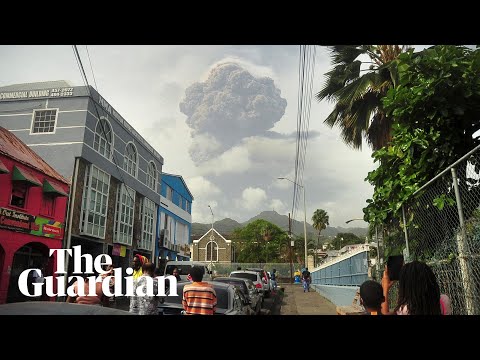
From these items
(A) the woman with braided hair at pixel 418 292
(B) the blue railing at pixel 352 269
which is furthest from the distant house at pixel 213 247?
(A) the woman with braided hair at pixel 418 292

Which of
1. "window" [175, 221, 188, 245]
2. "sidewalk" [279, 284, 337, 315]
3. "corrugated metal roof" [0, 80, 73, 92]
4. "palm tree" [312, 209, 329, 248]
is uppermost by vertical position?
"palm tree" [312, 209, 329, 248]

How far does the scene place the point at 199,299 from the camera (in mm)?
4312

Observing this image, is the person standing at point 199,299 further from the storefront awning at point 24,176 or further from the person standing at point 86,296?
the storefront awning at point 24,176

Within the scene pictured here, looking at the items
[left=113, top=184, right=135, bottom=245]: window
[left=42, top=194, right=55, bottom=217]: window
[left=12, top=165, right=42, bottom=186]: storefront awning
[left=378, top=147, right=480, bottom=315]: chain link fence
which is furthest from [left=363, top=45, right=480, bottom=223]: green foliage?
[left=113, top=184, right=135, bottom=245]: window

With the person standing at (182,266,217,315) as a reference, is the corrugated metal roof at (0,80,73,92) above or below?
above

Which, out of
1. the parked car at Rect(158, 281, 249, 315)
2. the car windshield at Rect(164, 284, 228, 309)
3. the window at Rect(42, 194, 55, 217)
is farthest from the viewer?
the window at Rect(42, 194, 55, 217)

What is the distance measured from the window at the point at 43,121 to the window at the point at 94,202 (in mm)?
1962

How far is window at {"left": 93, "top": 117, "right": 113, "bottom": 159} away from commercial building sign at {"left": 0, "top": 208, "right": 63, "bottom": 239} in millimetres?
3227

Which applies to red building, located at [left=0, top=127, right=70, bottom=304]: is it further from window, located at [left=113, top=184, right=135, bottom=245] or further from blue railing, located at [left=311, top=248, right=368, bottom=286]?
blue railing, located at [left=311, top=248, right=368, bottom=286]

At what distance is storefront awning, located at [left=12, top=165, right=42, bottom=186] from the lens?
11.2 m

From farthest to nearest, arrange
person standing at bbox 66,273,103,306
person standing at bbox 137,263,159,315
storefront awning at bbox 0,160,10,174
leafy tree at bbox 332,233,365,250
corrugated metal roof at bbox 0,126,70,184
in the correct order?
leafy tree at bbox 332,233,365,250 < corrugated metal roof at bbox 0,126,70,184 < storefront awning at bbox 0,160,10,174 < person standing at bbox 66,273,103,306 < person standing at bbox 137,263,159,315
